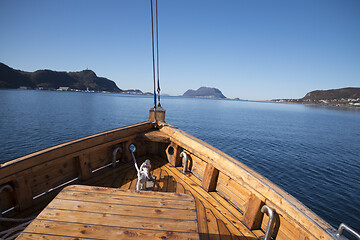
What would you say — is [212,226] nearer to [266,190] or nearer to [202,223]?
[202,223]

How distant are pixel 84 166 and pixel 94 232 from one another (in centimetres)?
281

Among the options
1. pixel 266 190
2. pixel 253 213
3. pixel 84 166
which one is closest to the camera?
pixel 266 190

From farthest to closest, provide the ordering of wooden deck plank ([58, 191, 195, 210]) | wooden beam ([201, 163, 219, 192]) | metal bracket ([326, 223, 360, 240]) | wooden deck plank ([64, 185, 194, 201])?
wooden beam ([201, 163, 219, 192]) → wooden deck plank ([64, 185, 194, 201]) → wooden deck plank ([58, 191, 195, 210]) → metal bracket ([326, 223, 360, 240])

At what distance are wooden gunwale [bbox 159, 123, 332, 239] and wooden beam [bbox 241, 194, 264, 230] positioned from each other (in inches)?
6.8

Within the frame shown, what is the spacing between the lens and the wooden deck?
107 inches

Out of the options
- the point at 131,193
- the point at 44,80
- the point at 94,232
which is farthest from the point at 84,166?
the point at 44,80

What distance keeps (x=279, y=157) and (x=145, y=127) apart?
558 inches

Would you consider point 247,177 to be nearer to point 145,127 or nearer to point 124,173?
point 124,173

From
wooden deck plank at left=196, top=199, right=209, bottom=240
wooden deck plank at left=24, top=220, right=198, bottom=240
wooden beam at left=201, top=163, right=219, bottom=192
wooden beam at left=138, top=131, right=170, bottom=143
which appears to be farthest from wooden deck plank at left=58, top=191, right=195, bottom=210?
wooden beam at left=138, top=131, right=170, bottom=143

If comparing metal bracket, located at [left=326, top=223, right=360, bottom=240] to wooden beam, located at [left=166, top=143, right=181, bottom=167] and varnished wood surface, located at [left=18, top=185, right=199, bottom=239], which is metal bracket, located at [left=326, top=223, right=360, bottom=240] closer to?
varnished wood surface, located at [left=18, top=185, right=199, bottom=239]

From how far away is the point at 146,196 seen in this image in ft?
6.54

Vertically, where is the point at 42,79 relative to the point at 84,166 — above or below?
above

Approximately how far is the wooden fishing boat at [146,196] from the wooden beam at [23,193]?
12 mm

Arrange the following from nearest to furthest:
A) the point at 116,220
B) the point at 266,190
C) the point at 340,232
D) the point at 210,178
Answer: the point at 116,220, the point at 340,232, the point at 266,190, the point at 210,178
